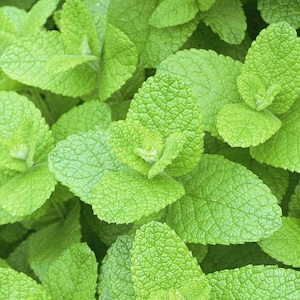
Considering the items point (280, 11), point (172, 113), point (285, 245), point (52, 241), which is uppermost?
point (280, 11)

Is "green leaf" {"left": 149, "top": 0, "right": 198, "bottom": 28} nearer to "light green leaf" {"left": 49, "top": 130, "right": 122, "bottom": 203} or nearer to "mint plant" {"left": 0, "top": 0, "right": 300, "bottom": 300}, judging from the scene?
"mint plant" {"left": 0, "top": 0, "right": 300, "bottom": 300}

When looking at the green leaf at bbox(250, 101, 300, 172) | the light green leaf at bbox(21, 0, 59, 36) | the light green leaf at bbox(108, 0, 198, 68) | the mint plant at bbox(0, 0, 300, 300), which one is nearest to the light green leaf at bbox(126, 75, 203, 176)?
the mint plant at bbox(0, 0, 300, 300)

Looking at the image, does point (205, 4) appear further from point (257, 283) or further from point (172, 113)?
point (257, 283)

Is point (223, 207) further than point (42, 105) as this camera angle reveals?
No

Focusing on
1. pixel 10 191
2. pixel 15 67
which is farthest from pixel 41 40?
pixel 10 191

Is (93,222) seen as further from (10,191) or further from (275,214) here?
(275,214)

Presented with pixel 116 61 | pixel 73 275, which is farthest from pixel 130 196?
pixel 116 61

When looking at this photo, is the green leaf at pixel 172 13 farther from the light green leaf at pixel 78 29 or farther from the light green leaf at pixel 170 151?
the light green leaf at pixel 170 151
